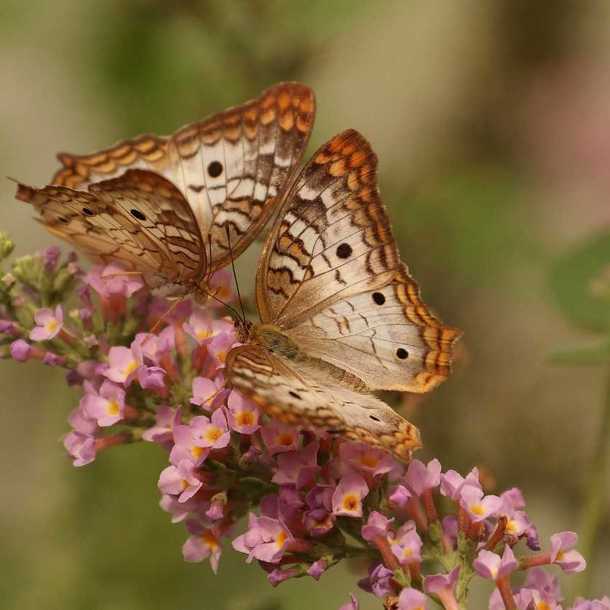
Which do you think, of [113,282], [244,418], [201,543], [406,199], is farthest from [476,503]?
[406,199]

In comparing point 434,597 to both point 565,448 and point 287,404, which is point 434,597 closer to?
point 287,404

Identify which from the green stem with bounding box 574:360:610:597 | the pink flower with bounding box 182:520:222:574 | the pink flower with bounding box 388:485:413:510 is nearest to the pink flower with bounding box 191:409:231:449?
the pink flower with bounding box 182:520:222:574

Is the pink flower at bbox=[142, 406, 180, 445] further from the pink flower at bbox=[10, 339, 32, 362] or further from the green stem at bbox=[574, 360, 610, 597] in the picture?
the green stem at bbox=[574, 360, 610, 597]

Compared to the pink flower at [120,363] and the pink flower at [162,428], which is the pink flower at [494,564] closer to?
the pink flower at [162,428]

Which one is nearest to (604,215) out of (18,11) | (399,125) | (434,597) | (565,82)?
(565,82)

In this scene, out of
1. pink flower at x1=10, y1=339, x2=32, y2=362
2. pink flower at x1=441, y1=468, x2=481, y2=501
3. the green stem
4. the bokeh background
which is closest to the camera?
pink flower at x1=441, y1=468, x2=481, y2=501

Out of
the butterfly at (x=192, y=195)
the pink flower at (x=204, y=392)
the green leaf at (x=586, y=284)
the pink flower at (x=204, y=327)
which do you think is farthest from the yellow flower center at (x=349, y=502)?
the green leaf at (x=586, y=284)

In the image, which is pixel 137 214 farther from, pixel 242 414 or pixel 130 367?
pixel 242 414
